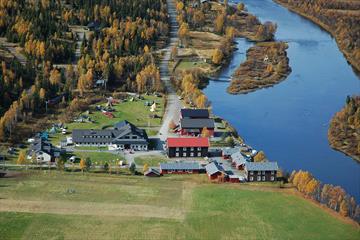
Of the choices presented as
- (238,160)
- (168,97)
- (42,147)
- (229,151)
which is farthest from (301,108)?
(42,147)

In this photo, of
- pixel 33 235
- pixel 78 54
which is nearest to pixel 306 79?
pixel 78 54

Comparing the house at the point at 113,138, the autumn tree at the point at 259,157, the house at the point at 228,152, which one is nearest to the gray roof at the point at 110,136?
the house at the point at 113,138

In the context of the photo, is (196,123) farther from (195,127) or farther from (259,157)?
(259,157)

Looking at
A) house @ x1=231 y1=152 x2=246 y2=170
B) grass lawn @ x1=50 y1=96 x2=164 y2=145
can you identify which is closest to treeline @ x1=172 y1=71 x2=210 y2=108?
grass lawn @ x1=50 y1=96 x2=164 y2=145

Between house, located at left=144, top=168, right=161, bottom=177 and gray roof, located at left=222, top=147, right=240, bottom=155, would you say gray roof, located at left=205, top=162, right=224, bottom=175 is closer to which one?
gray roof, located at left=222, top=147, right=240, bottom=155

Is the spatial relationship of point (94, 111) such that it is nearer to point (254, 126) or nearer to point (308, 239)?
point (254, 126)

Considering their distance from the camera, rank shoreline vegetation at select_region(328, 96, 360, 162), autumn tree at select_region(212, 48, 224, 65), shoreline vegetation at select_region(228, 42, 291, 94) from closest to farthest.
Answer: shoreline vegetation at select_region(328, 96, 360, 162) < shoreline vegetation at select_region(228, 42, 291, 94) < autumn tree at select_region(212, 48, 224, 65)
